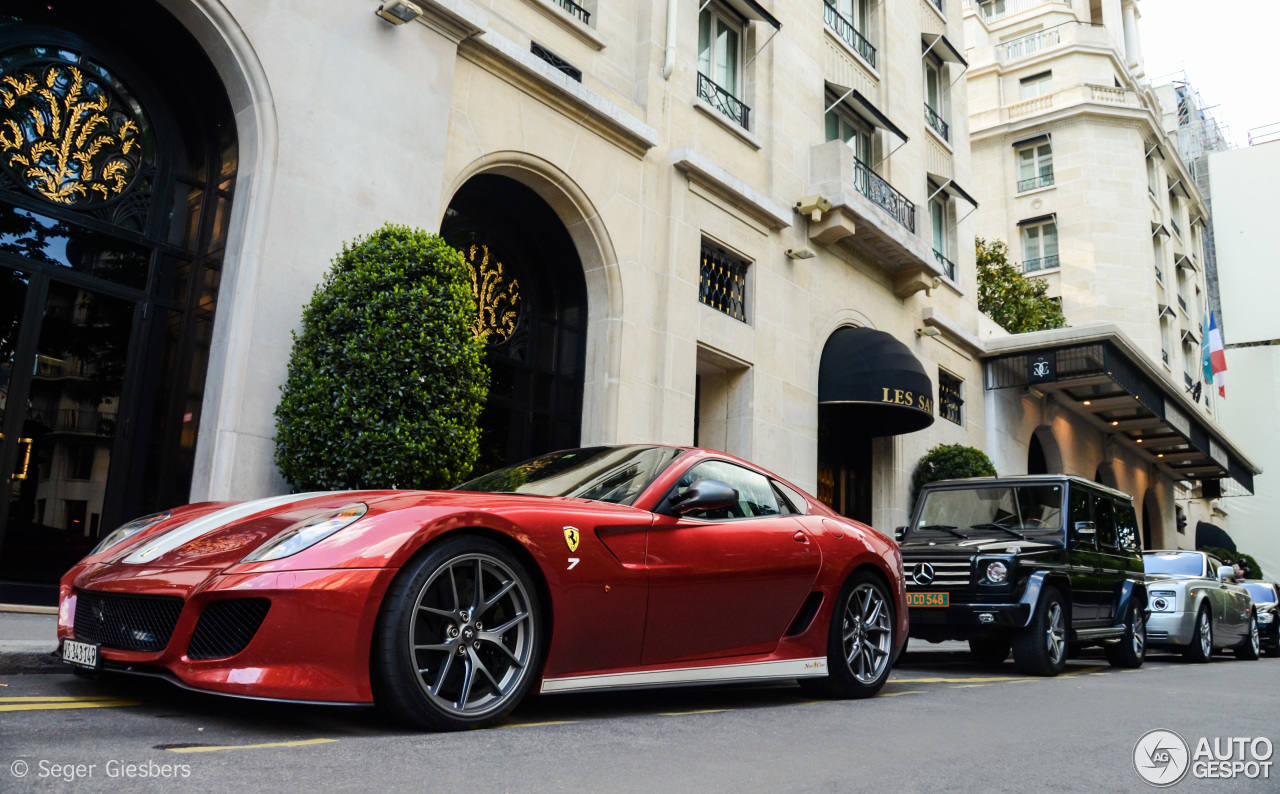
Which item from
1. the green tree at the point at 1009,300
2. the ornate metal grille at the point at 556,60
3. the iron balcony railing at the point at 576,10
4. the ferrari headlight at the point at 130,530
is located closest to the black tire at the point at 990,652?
the ferrari headlight at the point at 130,530

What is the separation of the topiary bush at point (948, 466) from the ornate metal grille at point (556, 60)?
10.4m

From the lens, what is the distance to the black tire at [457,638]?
330 cm

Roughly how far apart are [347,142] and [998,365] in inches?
699

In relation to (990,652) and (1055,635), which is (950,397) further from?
(1055,635)

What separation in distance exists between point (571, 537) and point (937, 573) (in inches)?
213

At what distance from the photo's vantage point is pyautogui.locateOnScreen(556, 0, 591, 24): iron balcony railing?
1262cm

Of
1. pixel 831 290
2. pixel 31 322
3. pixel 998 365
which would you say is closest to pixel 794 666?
pixel 31 322

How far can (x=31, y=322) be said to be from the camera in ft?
24.1

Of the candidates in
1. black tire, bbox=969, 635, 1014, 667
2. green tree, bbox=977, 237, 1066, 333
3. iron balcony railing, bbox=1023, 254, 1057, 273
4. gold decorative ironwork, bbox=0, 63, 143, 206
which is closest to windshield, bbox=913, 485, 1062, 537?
black tire, bbox=969, 635, 1014, 667

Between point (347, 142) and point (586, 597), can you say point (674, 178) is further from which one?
point (586, 597)

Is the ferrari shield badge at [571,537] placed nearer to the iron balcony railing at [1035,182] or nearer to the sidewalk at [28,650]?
the sidewalk at [28,650]

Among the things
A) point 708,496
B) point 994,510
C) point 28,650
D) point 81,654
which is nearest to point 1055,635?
point 994,510

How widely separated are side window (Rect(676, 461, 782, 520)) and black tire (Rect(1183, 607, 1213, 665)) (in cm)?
907

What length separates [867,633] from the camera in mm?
5691
